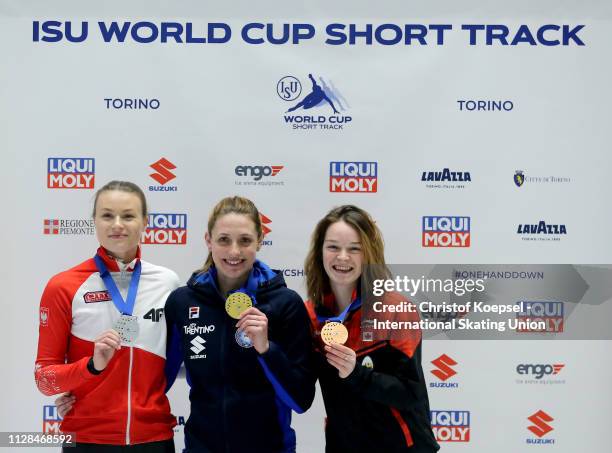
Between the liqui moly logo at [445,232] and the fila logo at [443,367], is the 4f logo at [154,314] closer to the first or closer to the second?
the liqui moly logo at [445,232]

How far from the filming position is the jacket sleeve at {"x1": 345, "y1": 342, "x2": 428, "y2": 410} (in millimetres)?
2547

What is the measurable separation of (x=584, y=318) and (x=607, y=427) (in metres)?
0.81

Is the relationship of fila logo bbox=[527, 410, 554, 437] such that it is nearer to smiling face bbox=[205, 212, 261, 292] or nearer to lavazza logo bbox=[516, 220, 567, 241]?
lavazza logo bbox=[516, 220, 567, 241]

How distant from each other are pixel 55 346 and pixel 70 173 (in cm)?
180

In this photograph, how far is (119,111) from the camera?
4184 millimetres


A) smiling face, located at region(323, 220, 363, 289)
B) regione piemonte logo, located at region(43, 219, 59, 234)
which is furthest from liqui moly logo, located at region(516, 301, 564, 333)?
regione piemonte logo, located at region(43, 219, 59, 234)

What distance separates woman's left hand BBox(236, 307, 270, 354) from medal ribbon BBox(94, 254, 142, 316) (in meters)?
0.63

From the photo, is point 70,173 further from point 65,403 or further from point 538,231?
point 538,231

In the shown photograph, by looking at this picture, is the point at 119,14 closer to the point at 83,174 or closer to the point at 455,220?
the point at 83,174

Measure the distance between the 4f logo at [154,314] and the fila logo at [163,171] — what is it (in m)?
1.50

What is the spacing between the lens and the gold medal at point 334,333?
2.60m

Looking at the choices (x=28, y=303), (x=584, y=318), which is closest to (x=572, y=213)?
(x=584, y=318)

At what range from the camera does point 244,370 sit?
264cm

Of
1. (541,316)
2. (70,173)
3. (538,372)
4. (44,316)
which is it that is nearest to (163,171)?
(70,173)
